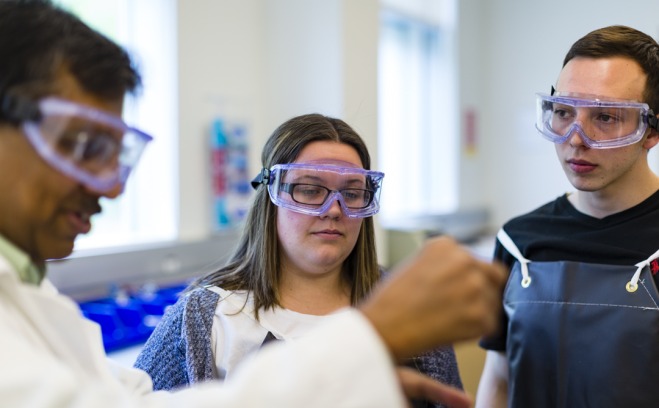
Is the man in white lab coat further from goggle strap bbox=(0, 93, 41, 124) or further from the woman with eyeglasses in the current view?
the woman with eyeglasses

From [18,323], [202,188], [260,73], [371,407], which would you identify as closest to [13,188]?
[18,323]

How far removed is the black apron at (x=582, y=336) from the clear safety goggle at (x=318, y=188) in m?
0.54

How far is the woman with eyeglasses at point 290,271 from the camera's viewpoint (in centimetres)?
147

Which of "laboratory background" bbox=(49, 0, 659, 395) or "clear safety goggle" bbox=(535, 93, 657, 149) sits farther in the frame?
"laboratory background" bbox=(49, 0, 659, 395)

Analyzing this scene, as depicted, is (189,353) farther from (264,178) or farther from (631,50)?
(631,50)

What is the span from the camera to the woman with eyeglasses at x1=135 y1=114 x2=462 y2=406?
1.47 meters

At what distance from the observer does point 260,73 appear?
11.3ft

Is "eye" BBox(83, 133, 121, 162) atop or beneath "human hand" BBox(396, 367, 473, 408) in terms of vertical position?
atop

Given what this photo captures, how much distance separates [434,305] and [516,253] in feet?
3.60

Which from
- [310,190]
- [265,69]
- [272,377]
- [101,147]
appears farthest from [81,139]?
[265,69]

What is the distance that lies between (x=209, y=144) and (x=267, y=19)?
843mm

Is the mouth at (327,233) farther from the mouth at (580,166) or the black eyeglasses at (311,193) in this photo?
the mouth at (580,166)

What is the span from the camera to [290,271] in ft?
5.23

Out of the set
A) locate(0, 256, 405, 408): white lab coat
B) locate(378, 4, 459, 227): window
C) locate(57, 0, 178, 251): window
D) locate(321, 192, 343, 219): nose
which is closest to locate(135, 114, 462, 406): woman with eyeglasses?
locate(321, 192, 343, 219): nose
